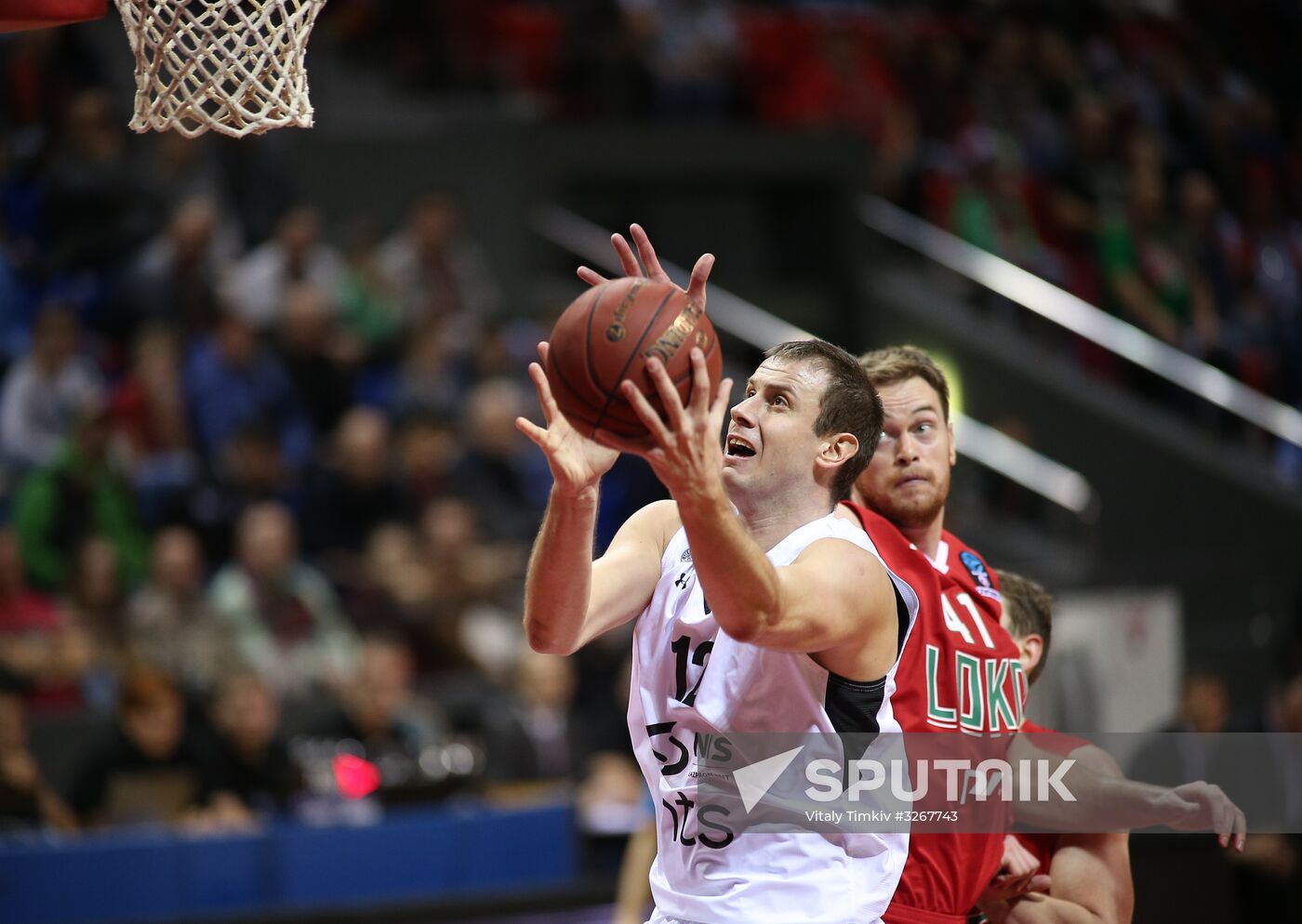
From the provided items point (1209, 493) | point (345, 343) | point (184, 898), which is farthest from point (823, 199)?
point (184, 898)

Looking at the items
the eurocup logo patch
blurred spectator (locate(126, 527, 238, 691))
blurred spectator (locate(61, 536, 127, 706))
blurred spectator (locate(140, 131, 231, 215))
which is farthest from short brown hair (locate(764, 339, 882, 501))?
blurred spectator (locate(140, 131, 231, 215))

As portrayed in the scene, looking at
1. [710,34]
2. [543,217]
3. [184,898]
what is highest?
[710,34]

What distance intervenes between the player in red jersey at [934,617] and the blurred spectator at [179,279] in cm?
622

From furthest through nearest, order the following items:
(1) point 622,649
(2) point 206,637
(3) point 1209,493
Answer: (3) point 1209,493, (1) point 622,649, (2) point 206,637

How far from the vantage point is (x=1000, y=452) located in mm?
11031

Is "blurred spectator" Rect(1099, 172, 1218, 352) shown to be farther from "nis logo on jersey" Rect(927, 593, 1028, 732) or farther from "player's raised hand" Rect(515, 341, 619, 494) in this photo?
"player's raised hand" Rect(515, 341, 619, 494)

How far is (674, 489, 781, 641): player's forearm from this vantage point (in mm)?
2959

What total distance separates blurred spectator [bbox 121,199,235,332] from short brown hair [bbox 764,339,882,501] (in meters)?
6.70

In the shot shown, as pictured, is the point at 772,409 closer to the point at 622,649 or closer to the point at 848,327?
the point at 622,649

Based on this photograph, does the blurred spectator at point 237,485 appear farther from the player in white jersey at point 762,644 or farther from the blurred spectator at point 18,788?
the player in white jersey at point 762,644

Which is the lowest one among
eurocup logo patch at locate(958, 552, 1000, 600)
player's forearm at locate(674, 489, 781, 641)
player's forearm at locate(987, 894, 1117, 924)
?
player's forearm at locate(987, 894, 1117, 924)

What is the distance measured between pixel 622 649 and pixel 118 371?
3.37m

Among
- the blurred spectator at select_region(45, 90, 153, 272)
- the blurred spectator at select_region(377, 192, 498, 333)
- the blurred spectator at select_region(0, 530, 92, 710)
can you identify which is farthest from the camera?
the blurred spectator at select_region(377, 192, 498, 333)

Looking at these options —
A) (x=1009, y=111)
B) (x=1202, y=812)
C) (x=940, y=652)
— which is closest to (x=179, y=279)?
(x=940, y=652)
